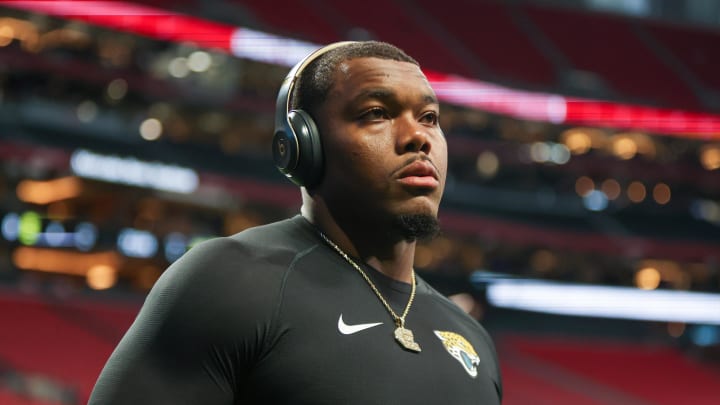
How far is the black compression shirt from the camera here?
1199 millimetres

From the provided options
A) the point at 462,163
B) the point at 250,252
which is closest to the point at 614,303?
the point at 462,163

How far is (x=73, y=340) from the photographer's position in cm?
1037

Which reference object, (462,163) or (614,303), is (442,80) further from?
(614,303)

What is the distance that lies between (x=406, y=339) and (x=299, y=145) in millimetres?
343

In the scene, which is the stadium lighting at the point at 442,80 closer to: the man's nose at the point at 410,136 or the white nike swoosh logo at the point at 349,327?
the man's nose at the point at 410,136

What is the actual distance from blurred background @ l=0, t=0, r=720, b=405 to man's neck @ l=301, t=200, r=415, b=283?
9066mm

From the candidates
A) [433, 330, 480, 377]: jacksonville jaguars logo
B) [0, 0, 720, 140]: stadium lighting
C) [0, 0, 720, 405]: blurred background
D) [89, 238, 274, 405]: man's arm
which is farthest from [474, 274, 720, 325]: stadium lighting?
[89, 238, 274, 405]: man's arm

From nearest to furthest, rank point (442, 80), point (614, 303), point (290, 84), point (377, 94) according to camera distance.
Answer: point (377, 94) < point (290, 84) < point (442, 80) < point (614, 303)

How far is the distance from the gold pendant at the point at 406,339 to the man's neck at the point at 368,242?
0.39 ft

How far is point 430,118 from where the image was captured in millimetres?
1476

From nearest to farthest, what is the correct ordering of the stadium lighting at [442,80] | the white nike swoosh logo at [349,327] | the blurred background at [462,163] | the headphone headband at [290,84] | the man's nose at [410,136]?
the white nike swoosh logo at [349,327]
the man's nose at [410,136]
the headphone headband at [290,84]
the stadium lighting at [442,80]
the blurred background at [462,163]

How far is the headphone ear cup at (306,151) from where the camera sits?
1438 millimetres

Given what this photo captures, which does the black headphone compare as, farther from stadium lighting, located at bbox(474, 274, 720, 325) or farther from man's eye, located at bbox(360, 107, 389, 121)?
stadium lighting, located at bbox(474, 274, 720, 325)

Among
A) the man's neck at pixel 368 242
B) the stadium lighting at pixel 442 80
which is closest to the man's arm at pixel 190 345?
the man's neck at pixel 368 242
